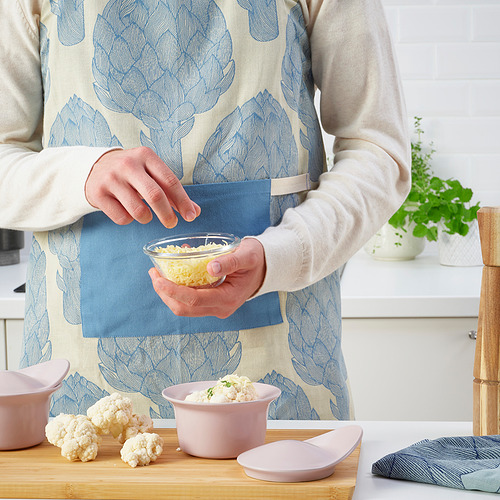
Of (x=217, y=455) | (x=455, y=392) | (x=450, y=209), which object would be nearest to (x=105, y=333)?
(x=217, y=455)

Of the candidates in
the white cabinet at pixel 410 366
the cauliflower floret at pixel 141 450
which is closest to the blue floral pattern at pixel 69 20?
the cauliflower floret at pixel 141 450

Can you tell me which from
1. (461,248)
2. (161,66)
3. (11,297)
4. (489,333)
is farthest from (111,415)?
(461,248)

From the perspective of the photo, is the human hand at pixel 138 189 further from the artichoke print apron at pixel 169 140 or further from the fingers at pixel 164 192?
the artichoke print apron at pixel 169 140

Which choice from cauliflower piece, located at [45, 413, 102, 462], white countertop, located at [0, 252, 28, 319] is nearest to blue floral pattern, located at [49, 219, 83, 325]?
cauliflower piece, located at [45, 413, 102, 462]

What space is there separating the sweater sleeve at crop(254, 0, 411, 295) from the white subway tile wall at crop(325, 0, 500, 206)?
1311mm

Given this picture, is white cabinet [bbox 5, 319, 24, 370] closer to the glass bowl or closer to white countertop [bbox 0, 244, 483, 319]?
white countertop [bbox 0, 244, 483, 319]

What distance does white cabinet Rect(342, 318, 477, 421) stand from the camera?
1.74 meters

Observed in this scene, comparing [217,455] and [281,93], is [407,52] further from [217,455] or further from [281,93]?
[217,455]

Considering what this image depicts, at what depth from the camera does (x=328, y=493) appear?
25.7 inches

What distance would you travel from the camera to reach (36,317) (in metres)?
1.12

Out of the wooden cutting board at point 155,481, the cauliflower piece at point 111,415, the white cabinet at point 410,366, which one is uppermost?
the cauliflower piece at point 111,415

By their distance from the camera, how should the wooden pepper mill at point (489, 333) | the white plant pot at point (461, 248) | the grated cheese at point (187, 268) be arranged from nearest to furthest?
the wooden pepper mill at point (489, 333) < the grated cheese at point (187, 268) < the white plant pot at point (461, 248)

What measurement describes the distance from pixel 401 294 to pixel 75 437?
44.4 inches

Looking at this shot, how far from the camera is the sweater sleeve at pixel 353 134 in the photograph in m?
1.04
